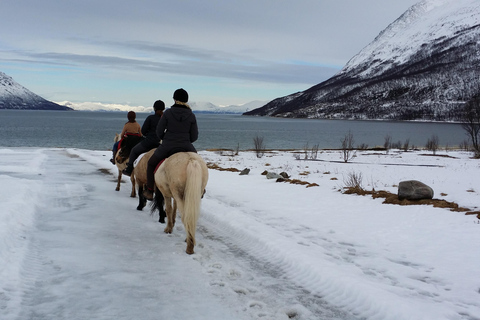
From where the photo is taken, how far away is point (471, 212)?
893cm

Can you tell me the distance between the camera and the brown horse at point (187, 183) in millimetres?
6082

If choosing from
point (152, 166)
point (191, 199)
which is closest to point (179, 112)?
point (152, 166)

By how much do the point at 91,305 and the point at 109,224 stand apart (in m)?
3.85

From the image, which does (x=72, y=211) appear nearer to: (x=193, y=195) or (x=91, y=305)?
(x=193, y=195)

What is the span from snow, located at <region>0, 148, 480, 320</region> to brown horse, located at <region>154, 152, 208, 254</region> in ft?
1.96

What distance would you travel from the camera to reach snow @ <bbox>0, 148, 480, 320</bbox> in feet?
13.8

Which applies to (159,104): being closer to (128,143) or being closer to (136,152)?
(136,152)

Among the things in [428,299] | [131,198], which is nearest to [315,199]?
[131,198]

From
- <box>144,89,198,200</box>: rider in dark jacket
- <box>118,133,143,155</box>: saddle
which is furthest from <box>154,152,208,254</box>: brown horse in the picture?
<box>118,133,143,155</box>: saddle

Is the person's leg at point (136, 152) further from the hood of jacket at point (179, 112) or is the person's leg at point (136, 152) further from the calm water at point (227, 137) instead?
the calm water at point (227, 137)

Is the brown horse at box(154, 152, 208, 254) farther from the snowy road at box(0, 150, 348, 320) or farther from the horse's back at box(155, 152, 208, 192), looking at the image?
the snowy road at box(0, 150, 348, 320)

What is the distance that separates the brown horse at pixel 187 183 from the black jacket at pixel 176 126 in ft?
0.92

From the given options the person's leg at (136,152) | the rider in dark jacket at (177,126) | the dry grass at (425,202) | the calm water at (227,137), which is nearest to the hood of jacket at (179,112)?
the rider in dark jacket at (177,126)

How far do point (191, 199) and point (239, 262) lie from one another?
1.36 m
